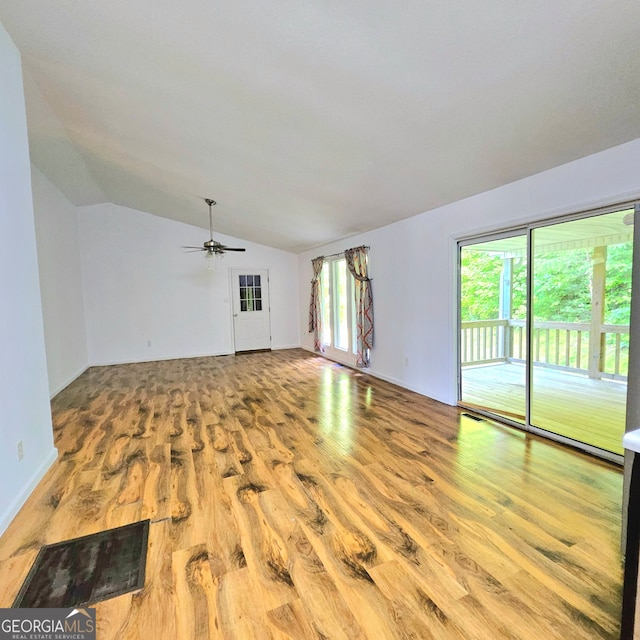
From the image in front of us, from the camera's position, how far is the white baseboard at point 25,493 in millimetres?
1926

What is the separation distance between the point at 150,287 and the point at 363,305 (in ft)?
14.8

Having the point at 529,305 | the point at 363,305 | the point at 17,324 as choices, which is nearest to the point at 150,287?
the point at 363,305

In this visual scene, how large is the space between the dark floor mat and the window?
4.55 m

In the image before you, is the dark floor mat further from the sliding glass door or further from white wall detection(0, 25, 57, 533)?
the sliding glass door

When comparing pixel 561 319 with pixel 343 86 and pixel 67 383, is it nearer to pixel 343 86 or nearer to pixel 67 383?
pixel 343 86

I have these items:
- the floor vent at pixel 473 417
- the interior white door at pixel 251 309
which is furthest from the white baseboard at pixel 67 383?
the floor vent at pixel 473 417

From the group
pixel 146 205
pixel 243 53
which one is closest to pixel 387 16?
pixel 243 53

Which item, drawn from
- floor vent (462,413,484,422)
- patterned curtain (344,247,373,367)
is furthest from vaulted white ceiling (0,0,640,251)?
floor vent (462,413,484,422)

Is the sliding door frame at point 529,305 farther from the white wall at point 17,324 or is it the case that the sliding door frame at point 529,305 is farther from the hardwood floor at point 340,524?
the white wall at point 17,324

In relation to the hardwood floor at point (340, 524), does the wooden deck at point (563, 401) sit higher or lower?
higher

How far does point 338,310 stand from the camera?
6.66 metres

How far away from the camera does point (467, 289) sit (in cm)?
423

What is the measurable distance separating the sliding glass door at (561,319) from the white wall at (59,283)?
17.8 feet

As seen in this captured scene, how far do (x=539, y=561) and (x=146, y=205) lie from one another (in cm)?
712
